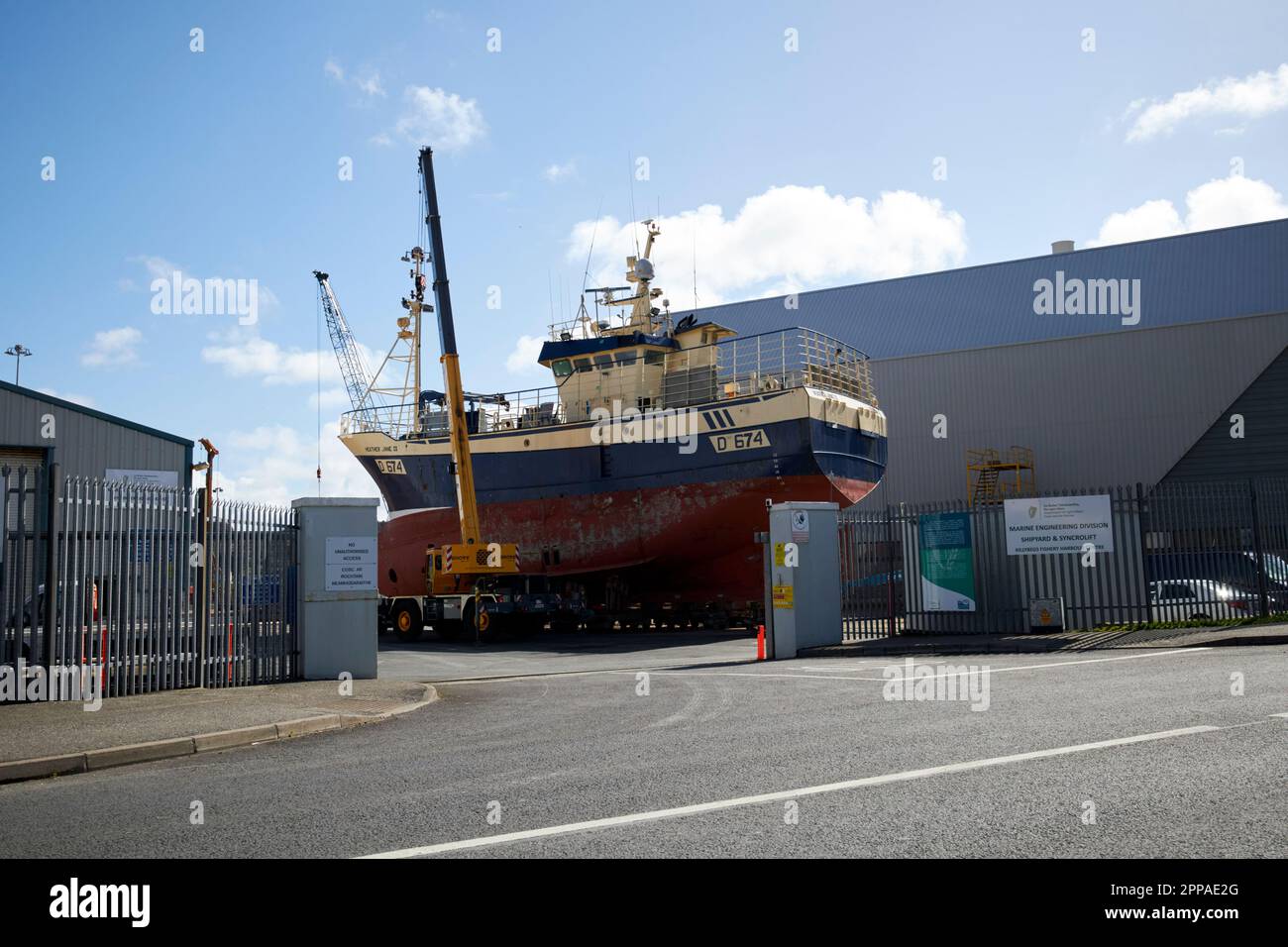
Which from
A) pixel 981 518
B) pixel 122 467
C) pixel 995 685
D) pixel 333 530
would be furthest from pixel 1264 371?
pixel 122 467

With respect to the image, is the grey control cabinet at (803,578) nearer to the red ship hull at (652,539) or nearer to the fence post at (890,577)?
the fence post at (890,577)

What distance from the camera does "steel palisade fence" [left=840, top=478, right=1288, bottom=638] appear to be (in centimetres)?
1789

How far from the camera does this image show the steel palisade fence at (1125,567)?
17.9m

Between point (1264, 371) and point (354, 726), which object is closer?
point (354, 726)

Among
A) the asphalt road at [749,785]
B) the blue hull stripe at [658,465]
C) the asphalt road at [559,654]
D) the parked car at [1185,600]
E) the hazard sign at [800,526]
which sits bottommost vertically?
the asphalt road at [559,654]

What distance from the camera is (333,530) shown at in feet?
47.6

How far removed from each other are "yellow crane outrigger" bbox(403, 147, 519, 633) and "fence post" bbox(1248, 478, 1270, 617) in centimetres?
1647

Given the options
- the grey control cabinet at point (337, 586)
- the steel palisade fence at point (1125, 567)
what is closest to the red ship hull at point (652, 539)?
the steel palisade fence at point (1125, 567)

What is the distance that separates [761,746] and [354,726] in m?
4.58

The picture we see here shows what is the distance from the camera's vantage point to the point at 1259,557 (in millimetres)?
18406

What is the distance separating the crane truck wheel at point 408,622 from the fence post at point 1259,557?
63.2 feet

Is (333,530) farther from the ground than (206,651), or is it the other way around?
(333,530)

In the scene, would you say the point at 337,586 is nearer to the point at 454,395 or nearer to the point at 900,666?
the point at 900,666
